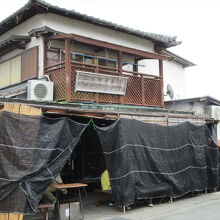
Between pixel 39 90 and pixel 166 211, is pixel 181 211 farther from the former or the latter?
pixel 39 90

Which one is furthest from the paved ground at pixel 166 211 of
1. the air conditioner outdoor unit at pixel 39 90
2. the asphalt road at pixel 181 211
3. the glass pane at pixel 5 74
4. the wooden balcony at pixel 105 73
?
the glass pane at pixel 5 74

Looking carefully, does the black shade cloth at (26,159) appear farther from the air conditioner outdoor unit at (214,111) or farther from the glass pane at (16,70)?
the air conditioner outdoor unit at (214,111)

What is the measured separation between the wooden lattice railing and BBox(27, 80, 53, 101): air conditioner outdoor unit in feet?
1.13

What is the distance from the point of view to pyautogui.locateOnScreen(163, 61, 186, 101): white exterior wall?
19.0 meters

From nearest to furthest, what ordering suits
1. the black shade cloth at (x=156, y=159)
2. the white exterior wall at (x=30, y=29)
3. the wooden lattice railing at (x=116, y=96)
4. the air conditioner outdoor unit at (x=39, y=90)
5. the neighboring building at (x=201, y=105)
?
the black shade cloth at (x=156, y=159), the air conditioner outdoor unit at (x=39, y=90), the wooden lattice railing at (x=116, y=96), the white exterior wall at (x=30, y=29), the neighboring building at (x=201, y=105)

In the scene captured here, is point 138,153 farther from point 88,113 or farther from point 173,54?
point 173,54

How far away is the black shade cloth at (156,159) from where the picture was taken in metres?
8.84

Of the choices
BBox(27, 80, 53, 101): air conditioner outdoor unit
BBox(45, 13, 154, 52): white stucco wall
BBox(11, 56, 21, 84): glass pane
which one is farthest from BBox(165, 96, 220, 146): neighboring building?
BBox(11, 56, 21, 84): glass pane

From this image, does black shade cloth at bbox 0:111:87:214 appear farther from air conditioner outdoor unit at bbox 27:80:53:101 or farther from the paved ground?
air conditioner outdoor unit at bbox 27:80:53:101

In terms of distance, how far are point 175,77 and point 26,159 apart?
14581mm

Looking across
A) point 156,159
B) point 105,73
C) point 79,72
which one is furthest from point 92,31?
point 156,159

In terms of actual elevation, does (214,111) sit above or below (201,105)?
below

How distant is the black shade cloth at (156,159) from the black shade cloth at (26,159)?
6.18 feet

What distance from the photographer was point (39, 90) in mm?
10250
